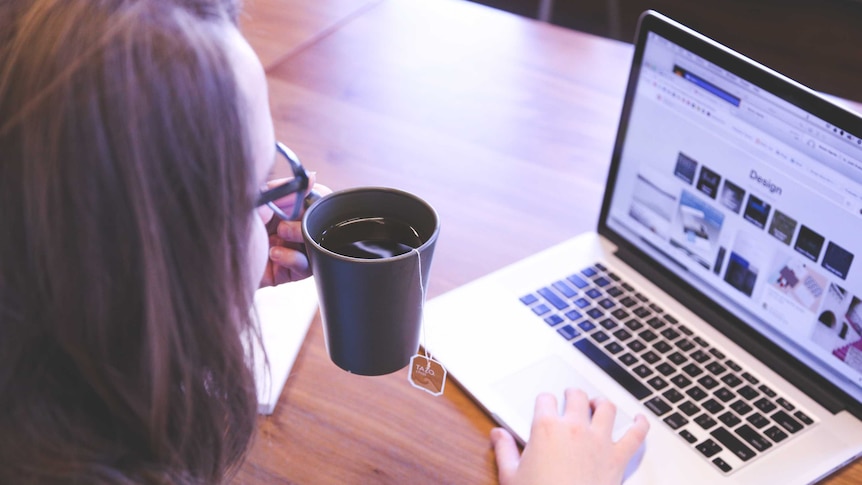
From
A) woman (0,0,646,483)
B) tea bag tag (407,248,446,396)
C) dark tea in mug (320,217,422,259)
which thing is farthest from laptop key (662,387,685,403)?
woman (0,0,646,483)

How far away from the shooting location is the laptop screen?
0.74 metres

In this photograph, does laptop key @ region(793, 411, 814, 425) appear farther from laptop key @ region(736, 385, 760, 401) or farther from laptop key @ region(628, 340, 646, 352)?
laptop key @ region(628, 340, 646, 352)

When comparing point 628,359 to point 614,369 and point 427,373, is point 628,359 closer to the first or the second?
point 614,369

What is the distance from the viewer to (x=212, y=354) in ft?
1.82

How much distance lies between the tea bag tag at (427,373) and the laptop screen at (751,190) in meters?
0.35

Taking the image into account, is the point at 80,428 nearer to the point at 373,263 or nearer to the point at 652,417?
the point at 373,263

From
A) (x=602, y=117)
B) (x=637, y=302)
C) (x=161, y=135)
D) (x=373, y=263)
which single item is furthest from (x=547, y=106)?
(x=161, y=135)

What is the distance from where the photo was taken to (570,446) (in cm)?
73

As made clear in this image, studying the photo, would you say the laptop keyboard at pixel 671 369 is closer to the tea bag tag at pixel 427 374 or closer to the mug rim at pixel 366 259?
the tea bag tag at pixel 427 374

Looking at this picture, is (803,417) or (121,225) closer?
(121,225)

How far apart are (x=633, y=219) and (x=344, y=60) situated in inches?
24.9

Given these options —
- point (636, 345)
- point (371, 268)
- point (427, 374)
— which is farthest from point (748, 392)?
point (371, 268)

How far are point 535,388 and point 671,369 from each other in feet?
0.50

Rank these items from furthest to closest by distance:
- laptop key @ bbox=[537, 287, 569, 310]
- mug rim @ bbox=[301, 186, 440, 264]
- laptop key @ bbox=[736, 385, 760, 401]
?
laptop key @ bbox=[537, 287, 569, 310] < laptop key @ bbox=[736, 385, 760, 401] < mug rim @ bbox=[301, 186, 440, 264]
